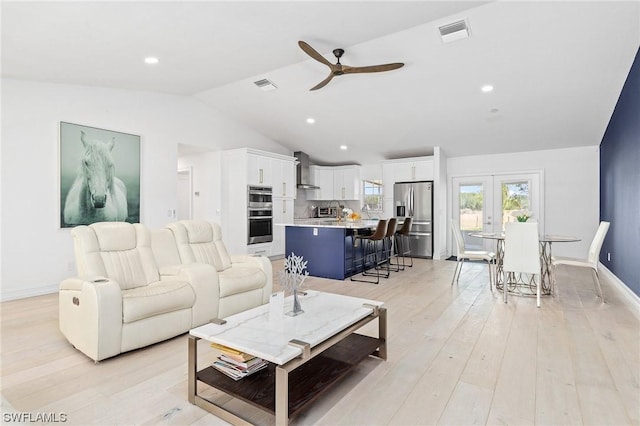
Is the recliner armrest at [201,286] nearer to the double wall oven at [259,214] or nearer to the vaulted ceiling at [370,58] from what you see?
the vaulted ceiling at [370,58]

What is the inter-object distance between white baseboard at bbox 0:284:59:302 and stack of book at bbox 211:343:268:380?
3808 millimetres

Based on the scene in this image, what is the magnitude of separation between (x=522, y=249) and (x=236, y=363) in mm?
3527

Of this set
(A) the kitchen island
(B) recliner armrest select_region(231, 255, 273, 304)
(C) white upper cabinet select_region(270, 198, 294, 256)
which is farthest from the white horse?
(C) white upper cabinet select_region(270, 198, 294, 256)

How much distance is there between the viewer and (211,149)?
22.5 feet

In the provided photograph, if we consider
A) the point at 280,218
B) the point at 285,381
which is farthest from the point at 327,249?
the point at 285,381

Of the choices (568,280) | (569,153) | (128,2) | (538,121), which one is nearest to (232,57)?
(128,2)

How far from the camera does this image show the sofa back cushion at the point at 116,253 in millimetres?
2922

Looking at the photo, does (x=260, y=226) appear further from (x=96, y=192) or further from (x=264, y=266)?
(x=264, y=266)

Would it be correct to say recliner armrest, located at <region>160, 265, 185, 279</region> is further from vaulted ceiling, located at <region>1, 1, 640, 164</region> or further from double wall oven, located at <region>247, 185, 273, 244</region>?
double wall oven, located at <region>247, 185, 273, 244</region>

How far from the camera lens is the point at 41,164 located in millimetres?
4461

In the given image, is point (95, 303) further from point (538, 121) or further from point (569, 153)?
point (569, 153)

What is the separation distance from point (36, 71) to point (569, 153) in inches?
343

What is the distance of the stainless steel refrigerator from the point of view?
7.54 m

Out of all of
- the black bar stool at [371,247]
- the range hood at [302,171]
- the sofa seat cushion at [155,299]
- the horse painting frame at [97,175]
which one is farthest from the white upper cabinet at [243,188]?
the sofa seat cushion at [155,299]
